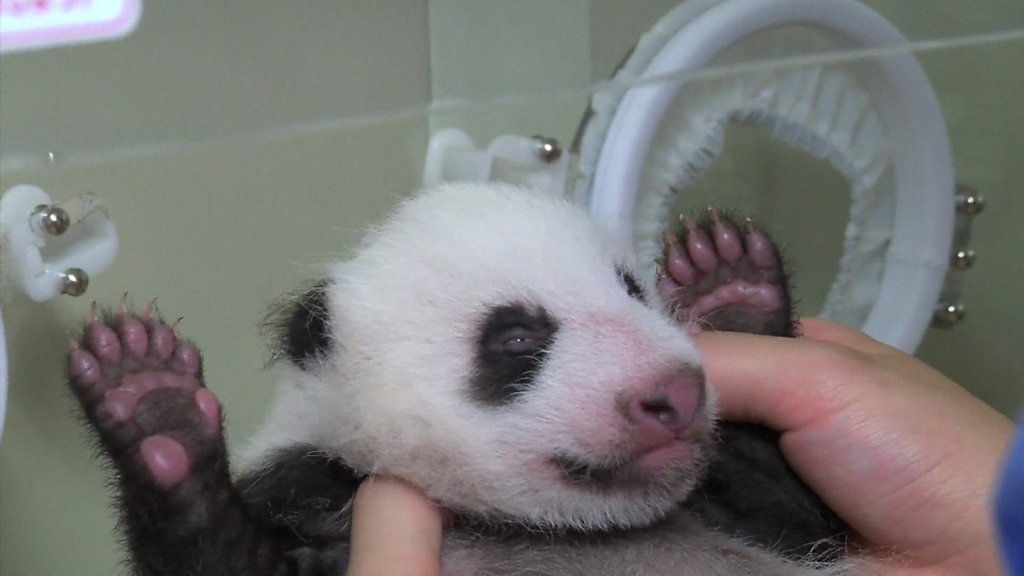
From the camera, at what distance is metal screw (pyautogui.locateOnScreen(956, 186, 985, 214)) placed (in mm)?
1748

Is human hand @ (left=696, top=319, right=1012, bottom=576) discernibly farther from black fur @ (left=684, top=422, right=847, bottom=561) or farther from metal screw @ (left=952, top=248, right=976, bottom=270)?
metal screw @ (left=952, top=248, right=976, bottom=270)

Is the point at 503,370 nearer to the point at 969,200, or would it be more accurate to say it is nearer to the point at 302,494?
the point at 302,494

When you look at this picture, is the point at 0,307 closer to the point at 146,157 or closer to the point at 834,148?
the point at 146,157

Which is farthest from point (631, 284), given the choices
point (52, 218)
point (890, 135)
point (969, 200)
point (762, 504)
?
point (969, 200)

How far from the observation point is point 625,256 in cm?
117

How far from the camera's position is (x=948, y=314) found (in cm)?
179

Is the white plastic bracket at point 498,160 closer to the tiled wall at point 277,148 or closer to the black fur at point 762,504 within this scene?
the tiled wall at point 277,148

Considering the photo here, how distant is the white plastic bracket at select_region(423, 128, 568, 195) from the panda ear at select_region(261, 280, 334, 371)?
0.47 metres

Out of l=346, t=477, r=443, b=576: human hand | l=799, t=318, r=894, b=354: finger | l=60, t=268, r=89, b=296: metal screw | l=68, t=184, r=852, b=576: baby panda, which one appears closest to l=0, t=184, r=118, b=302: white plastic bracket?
l=60, t=268, r=89, b=296: metal screw

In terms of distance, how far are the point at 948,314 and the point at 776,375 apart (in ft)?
2.57

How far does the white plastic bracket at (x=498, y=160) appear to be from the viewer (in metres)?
1.58

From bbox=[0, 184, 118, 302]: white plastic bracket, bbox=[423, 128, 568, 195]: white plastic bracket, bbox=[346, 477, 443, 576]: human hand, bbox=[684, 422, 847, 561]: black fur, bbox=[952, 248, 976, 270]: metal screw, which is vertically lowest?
bbox=[952, 248, 976, 270]: metal screw

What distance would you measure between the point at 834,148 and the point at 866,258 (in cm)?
21

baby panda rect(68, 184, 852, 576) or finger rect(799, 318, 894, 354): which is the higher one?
baby panda rect(68, 184, 852, 576)
